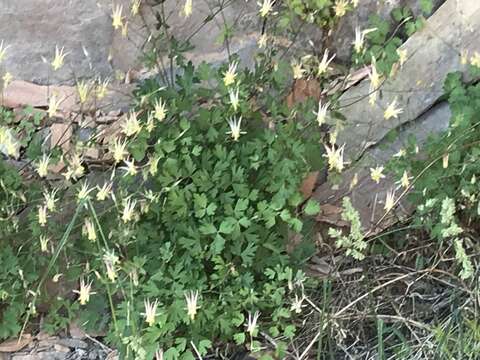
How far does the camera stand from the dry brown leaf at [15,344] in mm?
2434

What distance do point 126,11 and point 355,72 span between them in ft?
2.41

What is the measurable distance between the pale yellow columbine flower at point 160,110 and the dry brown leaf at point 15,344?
0.78m

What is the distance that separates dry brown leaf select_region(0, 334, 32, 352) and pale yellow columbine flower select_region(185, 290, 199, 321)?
1.82 feet

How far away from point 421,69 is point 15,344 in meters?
1.49

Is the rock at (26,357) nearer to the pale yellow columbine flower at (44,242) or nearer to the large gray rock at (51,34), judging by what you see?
the pale yellow columbine flower at (44,242)

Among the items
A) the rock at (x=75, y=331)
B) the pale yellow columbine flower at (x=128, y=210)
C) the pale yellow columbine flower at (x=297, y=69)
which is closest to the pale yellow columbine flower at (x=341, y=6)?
the pale yellow columbine flower at (x=297, y=69)

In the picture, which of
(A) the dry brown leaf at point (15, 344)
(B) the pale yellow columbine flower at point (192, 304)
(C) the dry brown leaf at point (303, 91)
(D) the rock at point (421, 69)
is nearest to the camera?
(B) the pale yellow columbine flower at point (192, 304)

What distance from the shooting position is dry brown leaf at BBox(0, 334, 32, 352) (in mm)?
2434

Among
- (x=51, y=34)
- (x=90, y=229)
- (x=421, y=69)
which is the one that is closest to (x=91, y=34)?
(x=51, y=34)

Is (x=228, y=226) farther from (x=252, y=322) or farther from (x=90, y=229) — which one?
(x=90, y=229)

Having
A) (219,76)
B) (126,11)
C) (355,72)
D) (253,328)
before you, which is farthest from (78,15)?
(253,328)

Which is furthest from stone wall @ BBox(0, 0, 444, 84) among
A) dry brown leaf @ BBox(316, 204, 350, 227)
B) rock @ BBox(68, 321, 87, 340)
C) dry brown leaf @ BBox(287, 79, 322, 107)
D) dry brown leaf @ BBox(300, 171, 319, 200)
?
rock @ BBox(68, 321, 87, 340)

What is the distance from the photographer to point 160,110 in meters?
2.14

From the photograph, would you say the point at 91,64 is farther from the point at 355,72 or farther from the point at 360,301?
the point at 360,301
